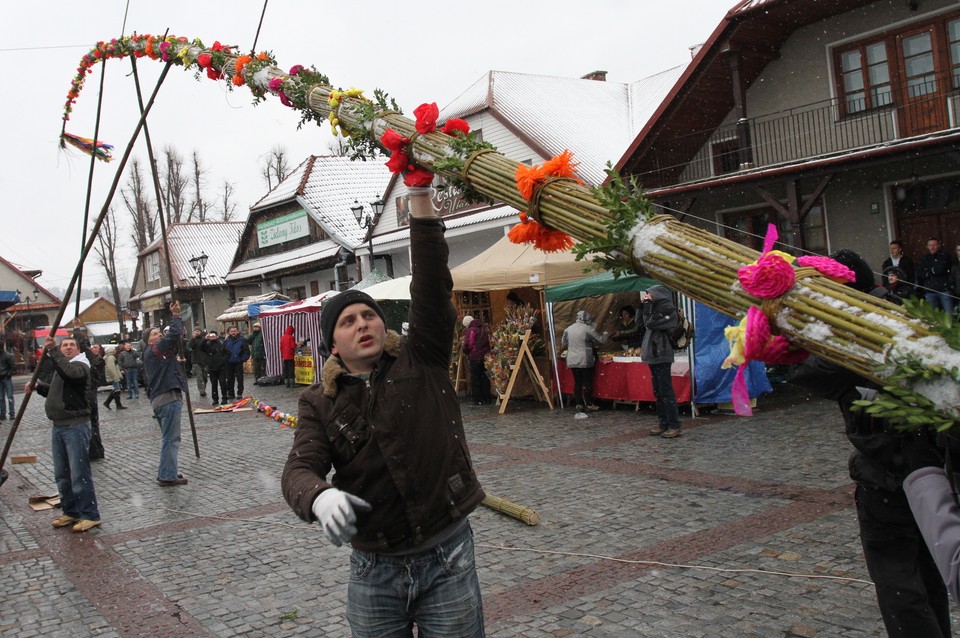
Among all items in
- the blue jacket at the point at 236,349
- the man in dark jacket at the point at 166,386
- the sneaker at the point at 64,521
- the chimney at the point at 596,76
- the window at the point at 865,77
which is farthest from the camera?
the chimney at the point at 596,76

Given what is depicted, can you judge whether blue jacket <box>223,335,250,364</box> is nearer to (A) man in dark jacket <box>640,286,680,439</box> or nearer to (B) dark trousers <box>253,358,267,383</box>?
(B) dark trousers <box>253,358,267,383</box>

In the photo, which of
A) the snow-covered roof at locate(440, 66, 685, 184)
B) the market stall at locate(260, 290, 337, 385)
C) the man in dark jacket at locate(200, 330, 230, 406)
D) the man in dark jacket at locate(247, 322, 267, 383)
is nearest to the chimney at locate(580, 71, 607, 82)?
the snow-covered roof at locate(440, 66, 685, 184)

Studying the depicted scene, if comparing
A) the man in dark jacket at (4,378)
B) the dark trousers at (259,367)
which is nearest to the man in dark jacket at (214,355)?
the man in dark jacket at (4,378)

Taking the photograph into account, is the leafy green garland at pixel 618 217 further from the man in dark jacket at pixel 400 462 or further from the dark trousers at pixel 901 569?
the dark trousers at pixel 901 569

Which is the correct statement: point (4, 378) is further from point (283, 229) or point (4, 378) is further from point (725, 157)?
point (283, 229)

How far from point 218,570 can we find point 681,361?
7.70m

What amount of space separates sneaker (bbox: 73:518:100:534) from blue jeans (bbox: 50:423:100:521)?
5 cm

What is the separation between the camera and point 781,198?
16875 millimetres

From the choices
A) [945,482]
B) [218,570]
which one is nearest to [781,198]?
[218,570]

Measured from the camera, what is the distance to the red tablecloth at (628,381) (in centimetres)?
1150

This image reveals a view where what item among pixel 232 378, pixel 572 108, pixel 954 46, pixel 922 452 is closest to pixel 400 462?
pixel 922 452

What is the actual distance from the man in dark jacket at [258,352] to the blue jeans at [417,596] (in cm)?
2275

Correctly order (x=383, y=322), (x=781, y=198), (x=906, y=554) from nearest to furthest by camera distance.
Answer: (x=383, y=322), (x=906, y=554), (x=781, y=198)

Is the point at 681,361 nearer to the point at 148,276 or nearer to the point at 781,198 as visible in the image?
the point at 781,198
